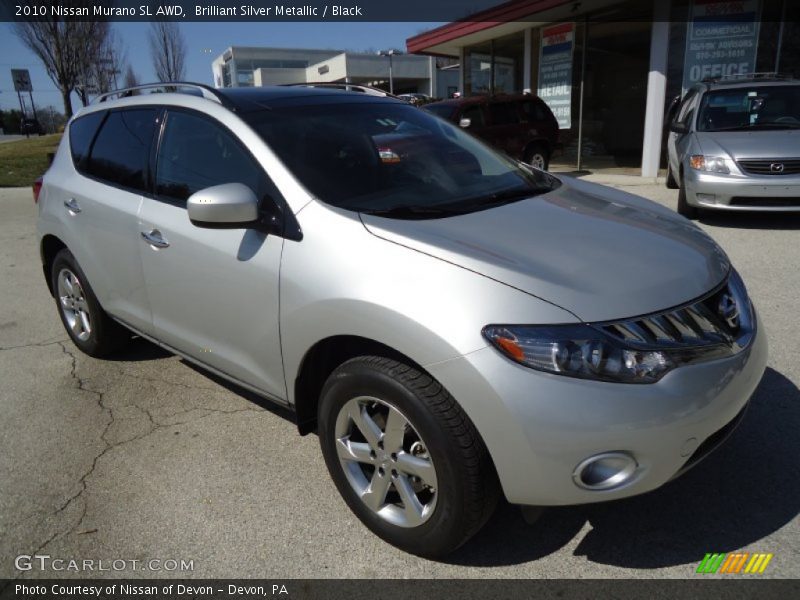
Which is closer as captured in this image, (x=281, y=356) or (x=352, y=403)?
(x=352, y=403)

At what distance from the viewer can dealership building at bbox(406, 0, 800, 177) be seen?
11797 millimetres

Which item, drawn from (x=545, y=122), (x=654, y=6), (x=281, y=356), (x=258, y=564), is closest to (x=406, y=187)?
(x=281, y=356)

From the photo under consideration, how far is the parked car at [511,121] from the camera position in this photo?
38.9 ft

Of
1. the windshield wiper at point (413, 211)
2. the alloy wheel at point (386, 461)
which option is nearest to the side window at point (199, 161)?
the windshield wiper at point (413, 211)

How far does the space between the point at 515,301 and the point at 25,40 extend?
88.0 feet

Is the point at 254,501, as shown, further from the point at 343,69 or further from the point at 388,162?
the point at 343,69

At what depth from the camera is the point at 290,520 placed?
261cm

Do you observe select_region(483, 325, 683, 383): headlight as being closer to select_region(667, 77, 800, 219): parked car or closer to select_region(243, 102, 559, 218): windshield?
select_region(243, 102, 559, 218): windshield

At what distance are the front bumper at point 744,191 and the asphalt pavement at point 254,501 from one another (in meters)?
3.26

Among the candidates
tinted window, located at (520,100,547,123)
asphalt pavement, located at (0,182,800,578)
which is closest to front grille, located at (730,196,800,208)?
asphalt pavement, located at (0,182,800,578)

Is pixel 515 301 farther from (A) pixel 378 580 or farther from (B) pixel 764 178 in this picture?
(B) pixel 764 178

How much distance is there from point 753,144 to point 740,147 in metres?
0.14

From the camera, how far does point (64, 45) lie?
22656 mm

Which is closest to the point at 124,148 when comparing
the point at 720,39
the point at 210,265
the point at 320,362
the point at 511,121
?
the point at 210,265
